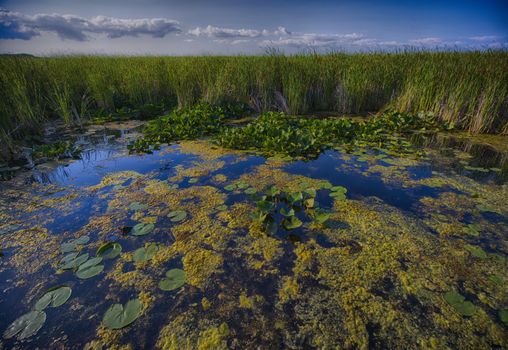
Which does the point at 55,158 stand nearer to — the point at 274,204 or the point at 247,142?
the point at 247,142

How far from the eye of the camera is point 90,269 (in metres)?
1.57

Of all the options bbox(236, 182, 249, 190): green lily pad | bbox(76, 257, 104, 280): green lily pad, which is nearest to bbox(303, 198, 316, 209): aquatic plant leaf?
bbox(236, 182, 249, 190): green lily pad

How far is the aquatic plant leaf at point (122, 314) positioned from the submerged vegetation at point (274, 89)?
3908mm

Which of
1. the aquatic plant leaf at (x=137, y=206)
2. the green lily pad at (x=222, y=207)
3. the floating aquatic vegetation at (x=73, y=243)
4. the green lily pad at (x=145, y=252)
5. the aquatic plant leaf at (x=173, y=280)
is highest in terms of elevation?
the aquatic plant leaf at (x=137, y=206)

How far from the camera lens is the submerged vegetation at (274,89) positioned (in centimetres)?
402

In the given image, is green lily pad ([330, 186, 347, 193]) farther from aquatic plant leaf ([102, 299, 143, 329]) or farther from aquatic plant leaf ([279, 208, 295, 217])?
aquatic plant leaf ([102, 299, 143, 329])

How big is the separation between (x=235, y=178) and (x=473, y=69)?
470 centimetres

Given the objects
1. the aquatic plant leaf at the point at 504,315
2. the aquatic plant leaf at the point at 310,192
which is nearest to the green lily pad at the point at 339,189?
the aquatic plant leaf at the point at 310,192

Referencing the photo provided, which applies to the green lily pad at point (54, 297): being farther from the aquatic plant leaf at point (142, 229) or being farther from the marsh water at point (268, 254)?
the aquatic plant leaf at point (142, 229)

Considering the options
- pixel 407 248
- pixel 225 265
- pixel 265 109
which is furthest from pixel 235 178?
pixel 265 109

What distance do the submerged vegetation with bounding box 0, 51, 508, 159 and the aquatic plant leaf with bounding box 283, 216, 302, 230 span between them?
11.9 feet

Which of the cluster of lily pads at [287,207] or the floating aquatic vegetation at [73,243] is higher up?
the cluster of lily pads at [287,207]

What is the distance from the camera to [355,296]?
1.39 metres

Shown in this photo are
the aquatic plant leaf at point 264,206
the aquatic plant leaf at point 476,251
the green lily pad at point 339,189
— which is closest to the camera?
the aquatic plant leaf at point 476,251
